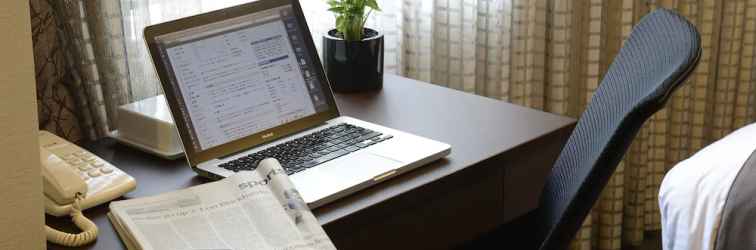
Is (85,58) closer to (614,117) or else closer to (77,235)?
(77,235)

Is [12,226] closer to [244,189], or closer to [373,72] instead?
[244,189]

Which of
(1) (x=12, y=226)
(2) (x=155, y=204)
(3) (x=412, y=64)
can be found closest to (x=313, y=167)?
Result: (2) (x=155, y=204)

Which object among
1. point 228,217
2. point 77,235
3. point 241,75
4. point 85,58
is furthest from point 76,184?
point 85,58

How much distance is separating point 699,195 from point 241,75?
3.05 ft

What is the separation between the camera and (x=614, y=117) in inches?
51.8

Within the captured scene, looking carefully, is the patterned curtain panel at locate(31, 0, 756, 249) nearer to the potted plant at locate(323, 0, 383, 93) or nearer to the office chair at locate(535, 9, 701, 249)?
the potted plant at locate(323, 0, 383, 93)

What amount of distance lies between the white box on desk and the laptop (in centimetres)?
7

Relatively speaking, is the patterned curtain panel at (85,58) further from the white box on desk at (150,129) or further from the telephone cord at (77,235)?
the telephone cord at (77,235)

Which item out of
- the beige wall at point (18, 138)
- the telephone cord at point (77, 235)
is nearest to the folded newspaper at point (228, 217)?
the telephone cord at point (77, 235)

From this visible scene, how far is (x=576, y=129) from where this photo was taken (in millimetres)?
1505

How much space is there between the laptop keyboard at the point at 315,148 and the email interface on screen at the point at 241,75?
5 centimetres

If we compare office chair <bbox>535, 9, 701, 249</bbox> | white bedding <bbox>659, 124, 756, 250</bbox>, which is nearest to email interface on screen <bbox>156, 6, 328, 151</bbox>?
office chair <bbox>535, 9, 701, 249</bbox>

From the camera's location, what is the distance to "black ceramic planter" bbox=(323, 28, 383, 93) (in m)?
1.77

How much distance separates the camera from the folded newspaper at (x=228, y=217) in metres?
1.15
